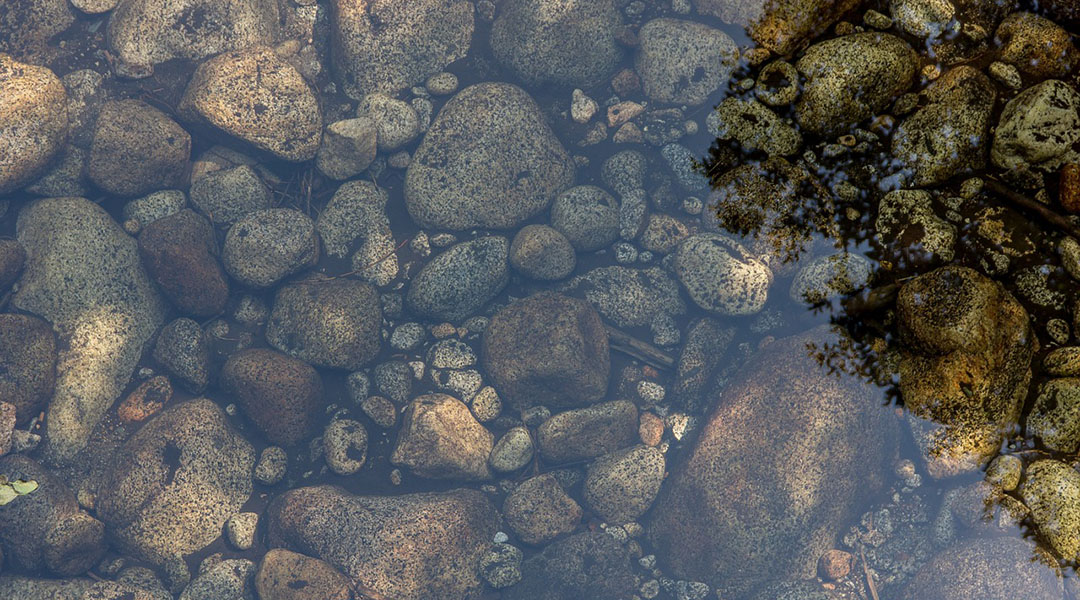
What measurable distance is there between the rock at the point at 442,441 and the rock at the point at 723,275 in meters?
4.37

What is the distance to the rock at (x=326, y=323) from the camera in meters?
9.52

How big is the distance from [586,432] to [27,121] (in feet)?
32.5

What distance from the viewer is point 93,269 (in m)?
9.30

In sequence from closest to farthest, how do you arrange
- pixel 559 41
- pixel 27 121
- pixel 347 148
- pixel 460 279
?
pixel 27 121 → pixel 460 279 → pixel 347 148 → pixel 559 41

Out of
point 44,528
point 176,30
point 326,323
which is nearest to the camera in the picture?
point 44,528

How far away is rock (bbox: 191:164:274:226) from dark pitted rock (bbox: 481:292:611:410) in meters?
4.54

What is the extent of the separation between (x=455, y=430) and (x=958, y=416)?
6.83m

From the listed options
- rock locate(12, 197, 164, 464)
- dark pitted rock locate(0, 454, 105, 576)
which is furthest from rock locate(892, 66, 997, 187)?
dark pitted rock locate(0, 454, 105, 576)

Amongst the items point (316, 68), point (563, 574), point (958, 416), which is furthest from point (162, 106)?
point (958, 416)

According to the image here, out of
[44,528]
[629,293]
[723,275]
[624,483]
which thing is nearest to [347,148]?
[629,293]

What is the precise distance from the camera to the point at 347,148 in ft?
32.4

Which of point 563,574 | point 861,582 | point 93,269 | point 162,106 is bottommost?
point 861,582

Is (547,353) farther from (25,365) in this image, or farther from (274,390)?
(25,365)

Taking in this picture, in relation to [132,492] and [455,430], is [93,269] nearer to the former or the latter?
[132,492]
